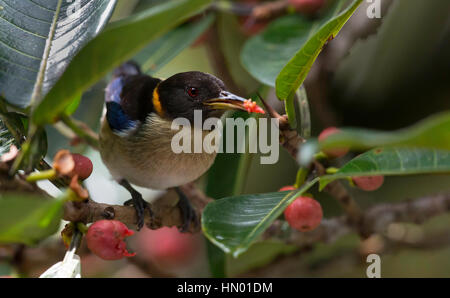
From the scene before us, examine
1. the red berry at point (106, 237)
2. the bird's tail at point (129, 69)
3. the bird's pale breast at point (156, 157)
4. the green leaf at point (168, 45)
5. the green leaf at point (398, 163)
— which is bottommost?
the red berry at point (106, 237)

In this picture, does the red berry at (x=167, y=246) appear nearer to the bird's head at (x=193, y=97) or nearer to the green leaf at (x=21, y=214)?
the bird's head at (x=193, y=97)

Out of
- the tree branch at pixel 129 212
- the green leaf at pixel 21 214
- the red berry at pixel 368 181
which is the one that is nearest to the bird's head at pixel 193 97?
the tree branch at pixel 129 212

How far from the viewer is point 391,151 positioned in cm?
125

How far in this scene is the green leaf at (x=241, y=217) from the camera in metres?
1.21

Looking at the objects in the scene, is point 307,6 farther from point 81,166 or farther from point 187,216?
point 81,166

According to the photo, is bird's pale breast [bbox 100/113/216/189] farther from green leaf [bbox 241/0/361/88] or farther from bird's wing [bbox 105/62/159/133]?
green leaf [bbox 241/0/361/88]

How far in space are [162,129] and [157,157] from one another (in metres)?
0.11

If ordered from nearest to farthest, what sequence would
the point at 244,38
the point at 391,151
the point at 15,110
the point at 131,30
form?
the point at 131,30, the point at 391,151, the point at 15,110, the point at 244,38

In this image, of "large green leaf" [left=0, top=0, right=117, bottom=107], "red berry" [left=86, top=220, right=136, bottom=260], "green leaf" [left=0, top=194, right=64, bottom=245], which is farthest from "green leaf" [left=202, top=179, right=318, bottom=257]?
"large green leaf" [left=0, top=0, right=117, bottom=107]

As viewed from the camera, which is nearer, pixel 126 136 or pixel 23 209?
pixel 23 209

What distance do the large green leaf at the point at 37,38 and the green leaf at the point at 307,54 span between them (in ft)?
1.81

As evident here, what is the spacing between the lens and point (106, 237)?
4.44ft

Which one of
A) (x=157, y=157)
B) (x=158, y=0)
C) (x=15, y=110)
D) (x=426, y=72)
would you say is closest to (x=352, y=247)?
(x=426, y=72)
